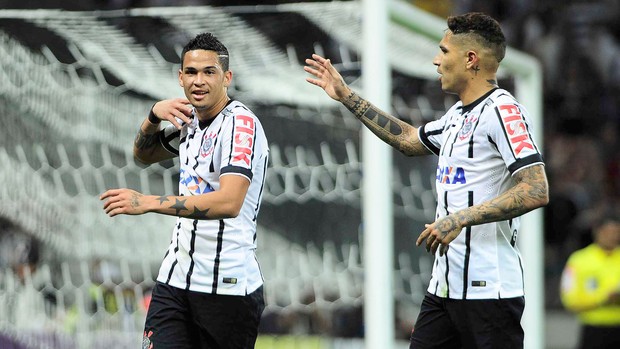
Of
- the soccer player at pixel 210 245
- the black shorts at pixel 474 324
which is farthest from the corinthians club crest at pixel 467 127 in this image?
the soccer player at pixel 210 245

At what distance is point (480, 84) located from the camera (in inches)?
181

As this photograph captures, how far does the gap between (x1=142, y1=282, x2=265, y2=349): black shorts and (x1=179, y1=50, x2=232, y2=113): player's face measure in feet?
2.59

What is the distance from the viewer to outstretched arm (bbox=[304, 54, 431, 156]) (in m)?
5.02

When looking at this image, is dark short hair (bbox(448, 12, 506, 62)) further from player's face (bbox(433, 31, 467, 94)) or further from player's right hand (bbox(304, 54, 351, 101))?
player's right hand (bbox(304, 54, 351, 101))

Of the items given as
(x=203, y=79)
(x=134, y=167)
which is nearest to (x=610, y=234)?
(x=134, y=167)

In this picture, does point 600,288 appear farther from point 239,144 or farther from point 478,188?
point 239,144

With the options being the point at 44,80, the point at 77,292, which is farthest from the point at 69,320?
the point at 44,80

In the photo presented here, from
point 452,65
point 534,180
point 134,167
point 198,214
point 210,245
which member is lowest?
point 210,245

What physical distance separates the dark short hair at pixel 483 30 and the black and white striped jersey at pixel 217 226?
935 mm

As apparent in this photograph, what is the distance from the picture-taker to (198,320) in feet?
15.5

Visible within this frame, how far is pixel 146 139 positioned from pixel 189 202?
2.92ft

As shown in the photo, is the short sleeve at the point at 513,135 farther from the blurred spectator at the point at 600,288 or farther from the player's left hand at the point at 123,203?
the blurred spectator at the point at 600,288

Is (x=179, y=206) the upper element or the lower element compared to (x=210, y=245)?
upper

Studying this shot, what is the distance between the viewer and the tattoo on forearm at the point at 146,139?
17.0 feet
